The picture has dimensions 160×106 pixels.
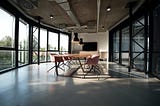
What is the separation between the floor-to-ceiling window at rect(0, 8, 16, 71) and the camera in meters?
6.45

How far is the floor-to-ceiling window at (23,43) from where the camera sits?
8.80 m

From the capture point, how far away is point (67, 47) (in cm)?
1625

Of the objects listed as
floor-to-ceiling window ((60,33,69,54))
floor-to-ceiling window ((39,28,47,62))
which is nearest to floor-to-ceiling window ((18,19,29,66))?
floor-to-ceiling window ((39,28,47,62))

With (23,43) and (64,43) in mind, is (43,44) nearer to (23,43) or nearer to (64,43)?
(23,43)

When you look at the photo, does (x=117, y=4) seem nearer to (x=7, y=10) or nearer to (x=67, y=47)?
(x=7, y=10)

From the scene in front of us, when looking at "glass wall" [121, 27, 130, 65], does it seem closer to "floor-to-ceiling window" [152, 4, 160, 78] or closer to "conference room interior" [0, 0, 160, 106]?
"conference room interior" [0, 0, 160, 106]

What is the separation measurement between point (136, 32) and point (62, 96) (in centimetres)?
575

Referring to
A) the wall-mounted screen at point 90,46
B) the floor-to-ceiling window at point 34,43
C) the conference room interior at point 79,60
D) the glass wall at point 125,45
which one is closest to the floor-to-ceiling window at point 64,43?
the conference room interior at point 79,60

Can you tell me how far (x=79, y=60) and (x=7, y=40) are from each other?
323cm

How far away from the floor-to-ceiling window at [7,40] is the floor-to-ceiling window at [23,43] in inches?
42.2

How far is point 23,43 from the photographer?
9.35 meters

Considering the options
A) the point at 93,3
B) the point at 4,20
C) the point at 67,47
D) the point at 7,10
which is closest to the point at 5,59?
the point at 4,20

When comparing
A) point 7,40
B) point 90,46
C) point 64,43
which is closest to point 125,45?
point 90,46

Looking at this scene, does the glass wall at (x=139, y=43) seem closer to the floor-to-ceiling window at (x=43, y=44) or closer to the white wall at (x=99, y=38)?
the floor-to-ceiling window at (x=43, y=44)
